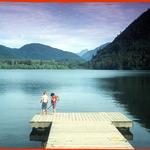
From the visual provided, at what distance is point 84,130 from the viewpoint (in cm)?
1447

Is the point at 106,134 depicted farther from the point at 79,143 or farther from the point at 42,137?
the point at 42,137

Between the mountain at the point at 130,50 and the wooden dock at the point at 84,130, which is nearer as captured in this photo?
the wooden dock at the point at 84,130

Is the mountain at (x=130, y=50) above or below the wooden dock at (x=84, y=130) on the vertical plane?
above

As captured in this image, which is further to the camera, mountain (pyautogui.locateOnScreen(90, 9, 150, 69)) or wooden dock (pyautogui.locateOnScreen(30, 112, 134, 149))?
mountain (pyautogui.locateOnScreen(90, 9, 150, 69))

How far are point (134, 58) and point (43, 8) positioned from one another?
210 ft

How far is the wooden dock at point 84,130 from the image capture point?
12240 millimetres

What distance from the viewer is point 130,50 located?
95.4 m

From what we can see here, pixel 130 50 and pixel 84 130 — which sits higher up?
pixel 130 50

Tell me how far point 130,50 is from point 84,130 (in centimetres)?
8210

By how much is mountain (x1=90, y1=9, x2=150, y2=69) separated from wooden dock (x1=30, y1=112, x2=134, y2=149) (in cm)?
6389

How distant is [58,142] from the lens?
1252 centimetres

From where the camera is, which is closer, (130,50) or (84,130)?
(84,130)

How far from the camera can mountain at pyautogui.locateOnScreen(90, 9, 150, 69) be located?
84.0 metres

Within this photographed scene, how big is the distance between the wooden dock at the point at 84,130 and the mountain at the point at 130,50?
6389 cm
